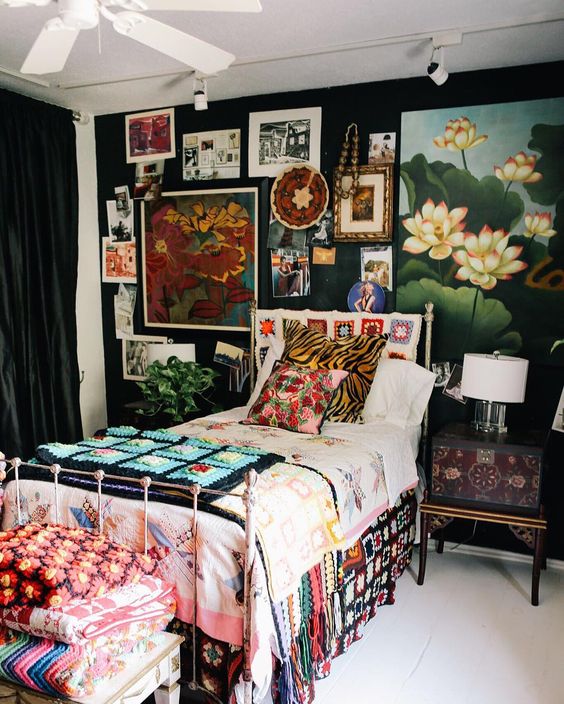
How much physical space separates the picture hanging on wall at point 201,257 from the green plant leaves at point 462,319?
1005mm

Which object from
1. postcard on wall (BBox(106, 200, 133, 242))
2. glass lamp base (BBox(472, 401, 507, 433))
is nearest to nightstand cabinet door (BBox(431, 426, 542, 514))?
glass lamp base (BBox(472, 401, 507, 433))

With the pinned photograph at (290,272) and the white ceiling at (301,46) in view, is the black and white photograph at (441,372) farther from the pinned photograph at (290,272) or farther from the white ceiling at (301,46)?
the white ceiling at (301,46)

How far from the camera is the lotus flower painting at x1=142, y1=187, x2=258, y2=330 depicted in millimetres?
4043

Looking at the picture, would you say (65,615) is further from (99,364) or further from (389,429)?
(99,364)

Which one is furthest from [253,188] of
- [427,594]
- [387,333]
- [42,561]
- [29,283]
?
[42,561]

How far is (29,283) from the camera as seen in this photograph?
13.0 feet

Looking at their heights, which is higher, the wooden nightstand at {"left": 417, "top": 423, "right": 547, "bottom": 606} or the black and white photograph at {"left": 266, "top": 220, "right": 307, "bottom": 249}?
the black and white photograph at {"left": 266, "top": 220, "right": 307, "bottom": 249}

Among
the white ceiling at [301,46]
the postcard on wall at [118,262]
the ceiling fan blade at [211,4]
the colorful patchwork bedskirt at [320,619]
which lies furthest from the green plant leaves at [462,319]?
the ceiling fan blade at [211,4]

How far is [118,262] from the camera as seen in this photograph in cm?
450

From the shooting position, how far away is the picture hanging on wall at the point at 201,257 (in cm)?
404

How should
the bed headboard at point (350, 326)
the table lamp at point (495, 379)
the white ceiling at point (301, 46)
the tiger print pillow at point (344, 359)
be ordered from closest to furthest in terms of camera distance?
the white ceiling at point (301, 46), the table lamp at point (495, 379), the tiger print pillow at point (344, 359), the bed headboard at point (350, 326)

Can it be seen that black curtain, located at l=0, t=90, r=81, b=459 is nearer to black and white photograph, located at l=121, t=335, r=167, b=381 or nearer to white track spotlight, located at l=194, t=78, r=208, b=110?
black and white photograph, located at l=121, t=335, r=167, b=381

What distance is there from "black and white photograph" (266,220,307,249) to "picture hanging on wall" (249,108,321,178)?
0.31 meters

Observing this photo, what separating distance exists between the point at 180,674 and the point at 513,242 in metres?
2.59
